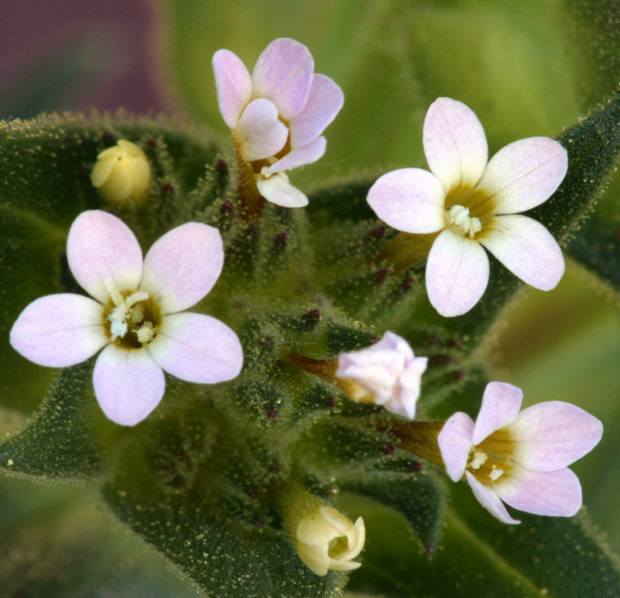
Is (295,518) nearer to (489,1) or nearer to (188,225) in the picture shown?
(188,225)

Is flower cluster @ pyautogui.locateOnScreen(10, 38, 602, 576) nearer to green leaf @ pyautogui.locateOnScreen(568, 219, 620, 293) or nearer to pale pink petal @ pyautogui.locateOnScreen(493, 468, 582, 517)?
pale pink petal @ pyautogui.locateOnScreen(493, 468, 582, 517)

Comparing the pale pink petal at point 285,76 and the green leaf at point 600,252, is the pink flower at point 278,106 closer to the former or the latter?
the pale pink petal at point 285,76

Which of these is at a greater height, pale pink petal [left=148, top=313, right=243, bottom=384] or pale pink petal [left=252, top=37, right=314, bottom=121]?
pale pink petal [left=252, top=37, right=314, bottom=121]

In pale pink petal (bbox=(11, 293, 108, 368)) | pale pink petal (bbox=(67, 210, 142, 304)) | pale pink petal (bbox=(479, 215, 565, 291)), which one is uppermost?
pale pink petal (bbox=(479, 215, 565, 291))

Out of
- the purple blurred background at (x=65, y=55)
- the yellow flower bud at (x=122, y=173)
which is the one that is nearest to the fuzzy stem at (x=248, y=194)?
the yellow flower bud at (x=122, y=173)

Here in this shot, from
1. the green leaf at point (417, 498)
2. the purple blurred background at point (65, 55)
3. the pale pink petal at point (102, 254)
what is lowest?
the purple blurred background at point (65, 55)

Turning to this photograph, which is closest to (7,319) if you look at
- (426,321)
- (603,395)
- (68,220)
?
(68,220)

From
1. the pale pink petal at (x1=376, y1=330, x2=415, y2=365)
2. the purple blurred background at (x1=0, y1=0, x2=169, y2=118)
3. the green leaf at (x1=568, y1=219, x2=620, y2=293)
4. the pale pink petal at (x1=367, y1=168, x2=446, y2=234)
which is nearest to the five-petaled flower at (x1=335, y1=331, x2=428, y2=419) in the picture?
the pale pink petal at (x1=376, y1=330, x2=415, y2=365)

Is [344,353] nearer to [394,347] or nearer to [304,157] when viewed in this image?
[394,347]
